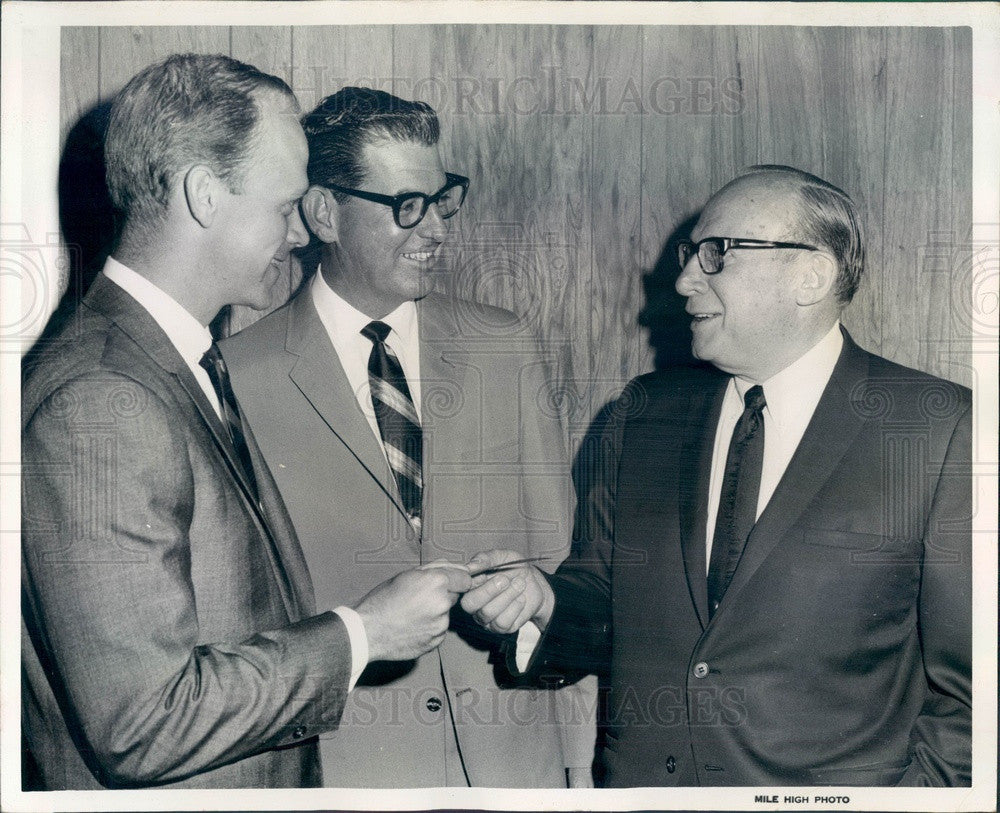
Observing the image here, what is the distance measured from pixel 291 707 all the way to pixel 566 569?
0.60 meters

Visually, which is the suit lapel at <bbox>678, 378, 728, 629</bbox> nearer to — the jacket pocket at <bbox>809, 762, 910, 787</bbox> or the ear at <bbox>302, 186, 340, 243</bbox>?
the jacket pocket at <bbox>809, 762, 910, 787</bbox>

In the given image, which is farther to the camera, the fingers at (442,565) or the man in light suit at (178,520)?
the fingers at (442,565)

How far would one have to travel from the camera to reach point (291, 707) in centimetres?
195

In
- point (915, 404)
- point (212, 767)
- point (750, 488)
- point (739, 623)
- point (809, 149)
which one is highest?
point (809, 149)

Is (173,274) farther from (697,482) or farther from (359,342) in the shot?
(697,482)

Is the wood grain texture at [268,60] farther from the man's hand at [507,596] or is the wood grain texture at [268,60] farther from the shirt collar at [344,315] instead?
the man's hand at [507,596]

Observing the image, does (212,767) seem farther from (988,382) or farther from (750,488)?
(988,382)

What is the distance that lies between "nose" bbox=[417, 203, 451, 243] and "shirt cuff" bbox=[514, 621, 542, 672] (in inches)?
31.8

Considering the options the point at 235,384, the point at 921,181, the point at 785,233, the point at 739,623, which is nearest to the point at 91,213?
the point at 235,384

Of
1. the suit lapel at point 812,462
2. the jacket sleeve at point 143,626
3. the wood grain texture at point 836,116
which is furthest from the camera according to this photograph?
the wood grain texture at point 836,116

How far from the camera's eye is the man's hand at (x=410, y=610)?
2.00 metres

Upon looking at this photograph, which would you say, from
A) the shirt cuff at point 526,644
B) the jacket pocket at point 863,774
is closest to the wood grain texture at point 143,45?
the shirt cuff at point 526,644

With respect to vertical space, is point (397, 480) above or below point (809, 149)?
below

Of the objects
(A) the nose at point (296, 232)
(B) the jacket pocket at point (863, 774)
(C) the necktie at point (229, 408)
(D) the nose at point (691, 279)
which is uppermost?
(A) the nose at point (296, 232)
